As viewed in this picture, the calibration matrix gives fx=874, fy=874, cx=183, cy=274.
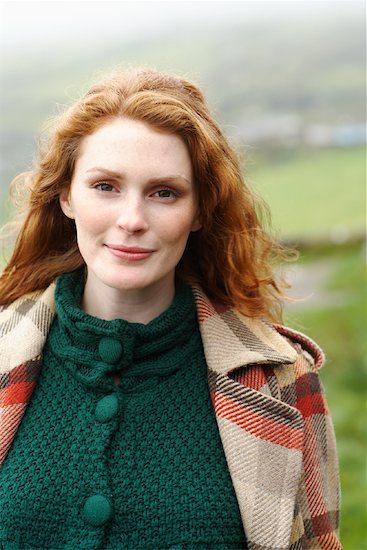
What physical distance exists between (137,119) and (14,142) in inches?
182

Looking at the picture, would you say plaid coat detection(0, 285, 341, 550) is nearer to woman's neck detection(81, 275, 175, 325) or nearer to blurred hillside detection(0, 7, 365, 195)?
woman's neck detection(81, 275, 175, 325)

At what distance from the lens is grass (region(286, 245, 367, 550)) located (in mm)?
4246

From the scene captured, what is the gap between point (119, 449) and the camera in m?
2.50

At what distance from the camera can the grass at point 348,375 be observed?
4.25 meters

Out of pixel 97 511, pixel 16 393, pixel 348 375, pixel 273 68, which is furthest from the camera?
pixel 273 68

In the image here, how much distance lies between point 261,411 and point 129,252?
61cm

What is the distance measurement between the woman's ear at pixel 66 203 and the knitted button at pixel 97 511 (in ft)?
2.89

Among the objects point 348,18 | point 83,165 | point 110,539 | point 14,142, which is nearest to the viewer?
point 110,539

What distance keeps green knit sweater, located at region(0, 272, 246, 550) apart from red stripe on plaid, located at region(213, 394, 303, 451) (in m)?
0.07

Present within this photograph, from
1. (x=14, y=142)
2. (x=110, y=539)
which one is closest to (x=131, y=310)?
(x=110, y=539)

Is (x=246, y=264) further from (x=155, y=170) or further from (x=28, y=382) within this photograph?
(x=28, y=382)

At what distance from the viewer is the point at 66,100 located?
2855 mm

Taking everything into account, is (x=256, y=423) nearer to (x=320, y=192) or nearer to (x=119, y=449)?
(x=119, y=449)

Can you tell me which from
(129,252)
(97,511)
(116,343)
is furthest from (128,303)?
(97,511)
